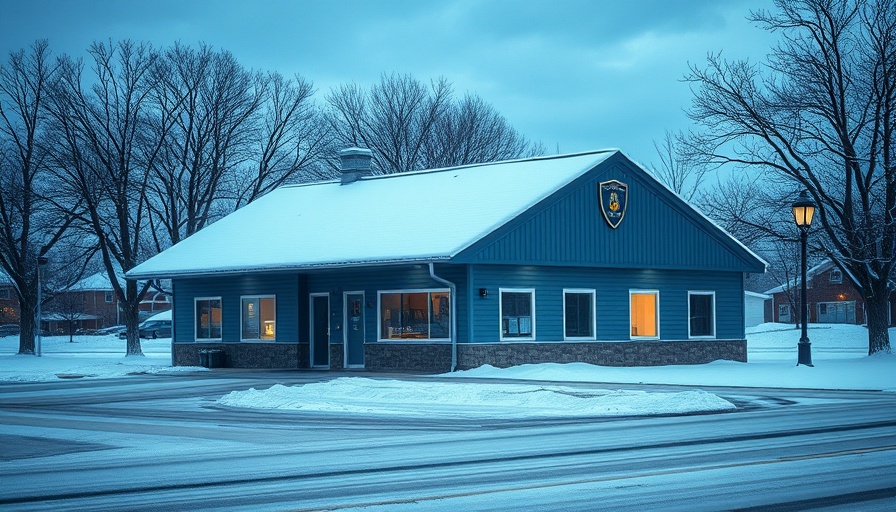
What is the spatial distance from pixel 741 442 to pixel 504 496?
16.3 ft

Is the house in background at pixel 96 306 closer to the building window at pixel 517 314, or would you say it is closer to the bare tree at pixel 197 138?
the bare tree at pixel 197 138

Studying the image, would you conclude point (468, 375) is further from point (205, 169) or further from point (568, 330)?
point (205, 169)

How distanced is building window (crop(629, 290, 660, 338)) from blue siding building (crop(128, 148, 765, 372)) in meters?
0.05

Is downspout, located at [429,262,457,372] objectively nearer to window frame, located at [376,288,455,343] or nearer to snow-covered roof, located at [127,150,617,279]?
window frame, located at [376,288,455,343]

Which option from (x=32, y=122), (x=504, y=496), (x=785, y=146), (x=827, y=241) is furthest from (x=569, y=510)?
(x=32, y=122)

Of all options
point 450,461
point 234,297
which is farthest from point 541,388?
point 234,297

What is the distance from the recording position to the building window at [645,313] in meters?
34.6

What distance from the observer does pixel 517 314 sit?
31.5 m

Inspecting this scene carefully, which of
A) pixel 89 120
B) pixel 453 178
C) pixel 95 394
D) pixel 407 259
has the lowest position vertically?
pixel 95 394

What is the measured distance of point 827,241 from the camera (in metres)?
38.2

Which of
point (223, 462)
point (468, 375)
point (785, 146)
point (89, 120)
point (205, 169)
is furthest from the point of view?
point (205, 169)

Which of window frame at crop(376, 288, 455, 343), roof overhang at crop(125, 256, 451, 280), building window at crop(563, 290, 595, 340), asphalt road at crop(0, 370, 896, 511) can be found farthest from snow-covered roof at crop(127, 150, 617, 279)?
asphalt road at crop(0, 370, 896, 511)

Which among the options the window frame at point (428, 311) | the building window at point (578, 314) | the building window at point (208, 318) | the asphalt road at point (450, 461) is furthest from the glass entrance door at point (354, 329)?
the asphalt road at point (450, 461)

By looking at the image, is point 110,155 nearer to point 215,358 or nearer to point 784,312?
point 215,358
